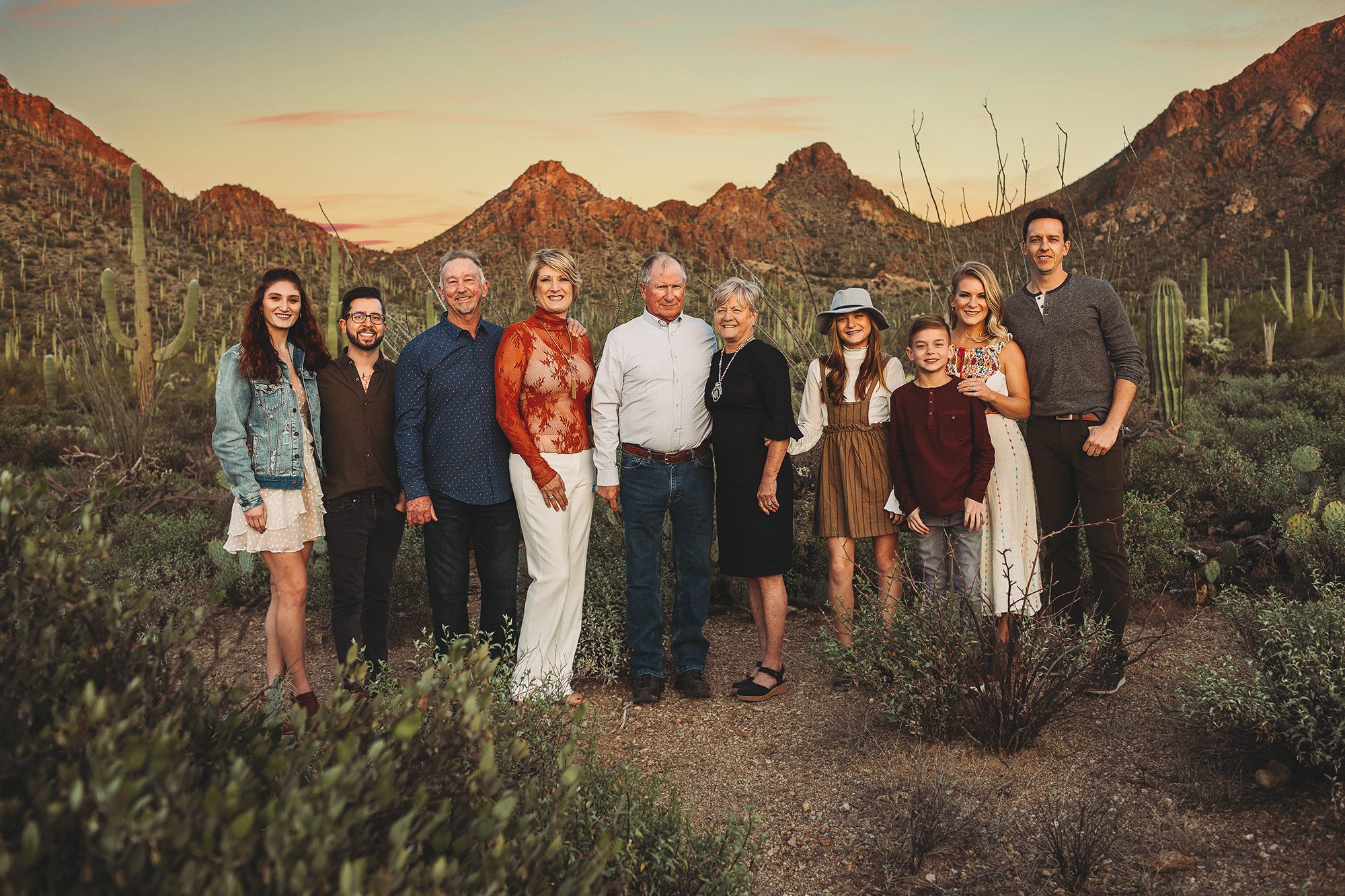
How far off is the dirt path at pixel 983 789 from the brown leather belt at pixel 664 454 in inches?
49.1

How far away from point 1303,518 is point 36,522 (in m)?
6.17

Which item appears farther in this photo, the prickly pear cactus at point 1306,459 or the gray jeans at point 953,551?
the prickly pear cactus at point 1306,459

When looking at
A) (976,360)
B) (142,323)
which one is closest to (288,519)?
(976,360)

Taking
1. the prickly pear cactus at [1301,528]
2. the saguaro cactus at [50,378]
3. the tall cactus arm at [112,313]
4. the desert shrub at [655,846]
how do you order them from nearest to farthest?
the desert shrub at [655,846], the prickly pear cactus at [1301,528], the tall cactus arm at [112,313], the saguaro cactus at [50,378]

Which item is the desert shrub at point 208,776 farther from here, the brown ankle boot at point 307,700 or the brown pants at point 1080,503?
the brown pants at point 1080,503

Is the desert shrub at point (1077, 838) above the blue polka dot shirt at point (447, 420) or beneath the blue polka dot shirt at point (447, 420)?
beneath

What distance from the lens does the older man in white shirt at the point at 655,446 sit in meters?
4.32

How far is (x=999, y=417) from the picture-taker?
4301 millimetres

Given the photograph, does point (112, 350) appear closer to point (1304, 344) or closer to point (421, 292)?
point (421, 292)

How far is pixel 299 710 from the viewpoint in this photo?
1826 millimetres

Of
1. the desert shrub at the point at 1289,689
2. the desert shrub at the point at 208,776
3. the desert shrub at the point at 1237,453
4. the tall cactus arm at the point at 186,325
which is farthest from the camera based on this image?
the tall cactus arm at the point at 186,325

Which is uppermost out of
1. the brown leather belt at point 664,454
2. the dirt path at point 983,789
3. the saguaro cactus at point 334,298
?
the saguaro cactus at point 334,298

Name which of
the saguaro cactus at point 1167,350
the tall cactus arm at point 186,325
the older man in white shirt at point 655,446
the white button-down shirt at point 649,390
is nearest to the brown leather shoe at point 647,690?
the older man in white shirt at point 655,446

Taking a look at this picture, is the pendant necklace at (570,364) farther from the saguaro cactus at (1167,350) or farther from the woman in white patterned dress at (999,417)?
the saguaro cactus at (1167,350)
